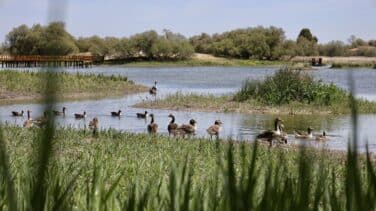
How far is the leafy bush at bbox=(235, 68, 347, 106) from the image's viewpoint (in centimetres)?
2955

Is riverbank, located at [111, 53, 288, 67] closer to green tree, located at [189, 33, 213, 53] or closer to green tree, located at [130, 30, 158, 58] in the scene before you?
green tree, located at [130, 30, 158, 58]

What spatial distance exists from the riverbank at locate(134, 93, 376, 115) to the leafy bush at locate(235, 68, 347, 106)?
0.56 meters

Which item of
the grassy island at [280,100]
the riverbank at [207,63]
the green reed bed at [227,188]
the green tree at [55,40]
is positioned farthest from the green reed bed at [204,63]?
the green tree at [55,40]

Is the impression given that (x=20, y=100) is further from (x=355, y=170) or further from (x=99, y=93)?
(x=355, y=170)

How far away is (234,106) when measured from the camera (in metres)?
28.9

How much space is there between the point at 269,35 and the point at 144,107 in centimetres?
7692

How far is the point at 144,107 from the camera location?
29906 mm

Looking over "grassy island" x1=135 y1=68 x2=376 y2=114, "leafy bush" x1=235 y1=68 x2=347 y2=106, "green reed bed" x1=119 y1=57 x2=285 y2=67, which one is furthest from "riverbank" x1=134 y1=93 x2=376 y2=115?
"green reed bed" x1=119 y1=57 x2=285 y2=67

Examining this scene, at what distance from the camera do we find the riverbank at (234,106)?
27734 millimetres

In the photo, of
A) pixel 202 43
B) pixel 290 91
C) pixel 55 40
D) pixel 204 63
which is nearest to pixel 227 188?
pixel 55 40

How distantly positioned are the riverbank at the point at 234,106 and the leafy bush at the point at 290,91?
1.84ft

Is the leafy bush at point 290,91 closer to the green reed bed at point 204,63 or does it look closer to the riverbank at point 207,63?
the riverbank at point 207,63

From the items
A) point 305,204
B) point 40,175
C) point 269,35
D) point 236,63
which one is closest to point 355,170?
point 305,204

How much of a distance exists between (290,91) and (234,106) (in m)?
2.90
